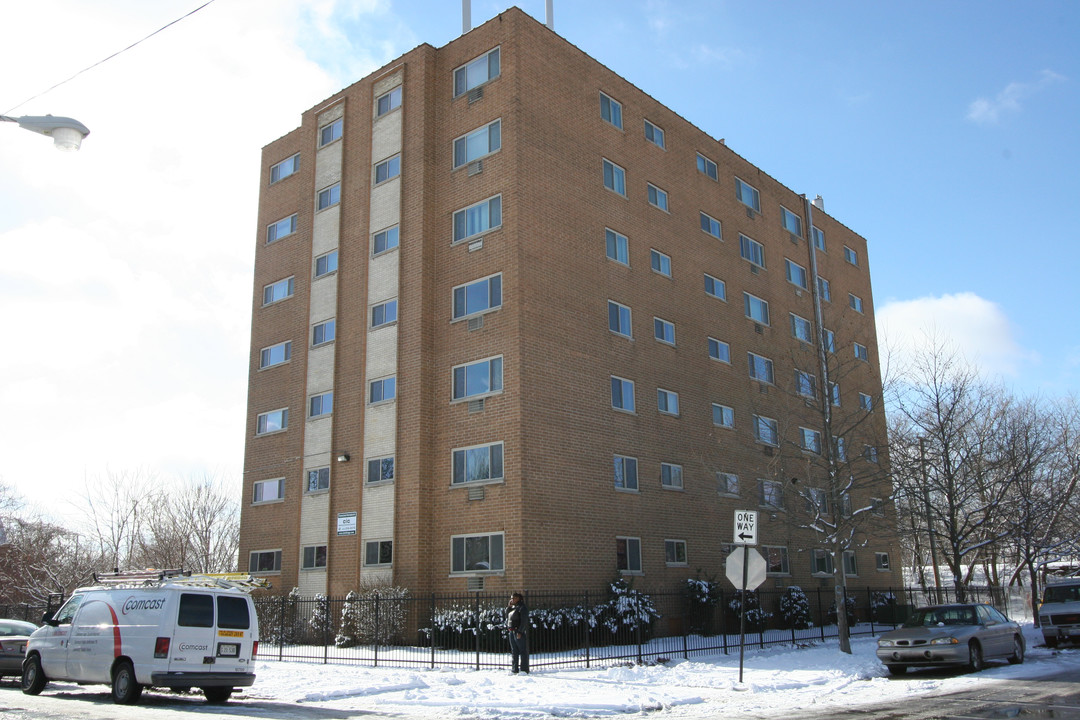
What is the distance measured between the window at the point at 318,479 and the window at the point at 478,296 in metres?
6.90

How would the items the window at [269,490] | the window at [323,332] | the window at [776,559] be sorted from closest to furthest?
the window at [323,332]
the window at [269,490]
the window at [776,559]

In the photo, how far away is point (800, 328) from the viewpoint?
125 ft

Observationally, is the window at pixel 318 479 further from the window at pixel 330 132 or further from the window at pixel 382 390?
the window at pixel 330 132

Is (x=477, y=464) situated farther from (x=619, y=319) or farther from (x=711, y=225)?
(x=711, y=225)

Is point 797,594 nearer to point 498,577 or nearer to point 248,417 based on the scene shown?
point 498,577

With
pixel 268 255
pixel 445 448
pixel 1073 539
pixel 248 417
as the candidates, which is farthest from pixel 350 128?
pixel 1073 539

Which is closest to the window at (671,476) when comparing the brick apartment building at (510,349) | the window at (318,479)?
the brick apartment building at (510,349)

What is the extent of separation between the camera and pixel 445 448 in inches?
1013

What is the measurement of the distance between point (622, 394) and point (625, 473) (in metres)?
2.47

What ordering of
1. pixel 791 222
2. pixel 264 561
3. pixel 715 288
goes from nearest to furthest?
pixel 264 561 < pixel 715 288 < pixel 791 222

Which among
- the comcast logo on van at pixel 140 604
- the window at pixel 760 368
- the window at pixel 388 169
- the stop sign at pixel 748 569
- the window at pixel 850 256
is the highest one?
the window at pixel 850 256

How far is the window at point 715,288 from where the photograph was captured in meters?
33.0

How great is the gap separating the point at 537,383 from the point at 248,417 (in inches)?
525

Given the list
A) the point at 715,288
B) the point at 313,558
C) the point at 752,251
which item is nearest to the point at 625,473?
the point at 715,288
